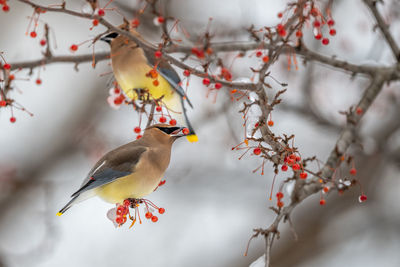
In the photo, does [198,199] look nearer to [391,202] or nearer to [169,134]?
[391,202]

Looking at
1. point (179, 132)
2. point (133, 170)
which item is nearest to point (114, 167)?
point (133, 170)

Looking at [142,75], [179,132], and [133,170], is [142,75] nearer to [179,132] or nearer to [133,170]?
[179,132]

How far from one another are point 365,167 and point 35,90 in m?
6.33

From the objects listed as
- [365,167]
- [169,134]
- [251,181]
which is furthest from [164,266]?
[169,134]

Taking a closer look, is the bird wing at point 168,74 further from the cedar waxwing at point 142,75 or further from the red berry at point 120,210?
the red berry at point 120,210

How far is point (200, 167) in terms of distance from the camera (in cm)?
880

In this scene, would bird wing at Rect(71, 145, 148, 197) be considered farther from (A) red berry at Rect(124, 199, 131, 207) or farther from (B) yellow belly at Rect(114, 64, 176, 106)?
(B) yellow belly at Rect(114, 64, 176, 106)

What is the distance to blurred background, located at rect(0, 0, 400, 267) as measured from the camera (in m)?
6.79

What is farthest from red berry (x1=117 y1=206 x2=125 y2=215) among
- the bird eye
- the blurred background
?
the blurred background

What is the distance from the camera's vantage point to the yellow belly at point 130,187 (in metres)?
2.86

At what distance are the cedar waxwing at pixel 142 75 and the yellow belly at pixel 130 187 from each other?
1.43ft

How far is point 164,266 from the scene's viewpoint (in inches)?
380

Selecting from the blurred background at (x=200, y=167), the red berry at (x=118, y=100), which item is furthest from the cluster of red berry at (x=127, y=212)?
the blurred background at (x=200, y=167)

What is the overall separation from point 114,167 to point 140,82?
1.81ft
